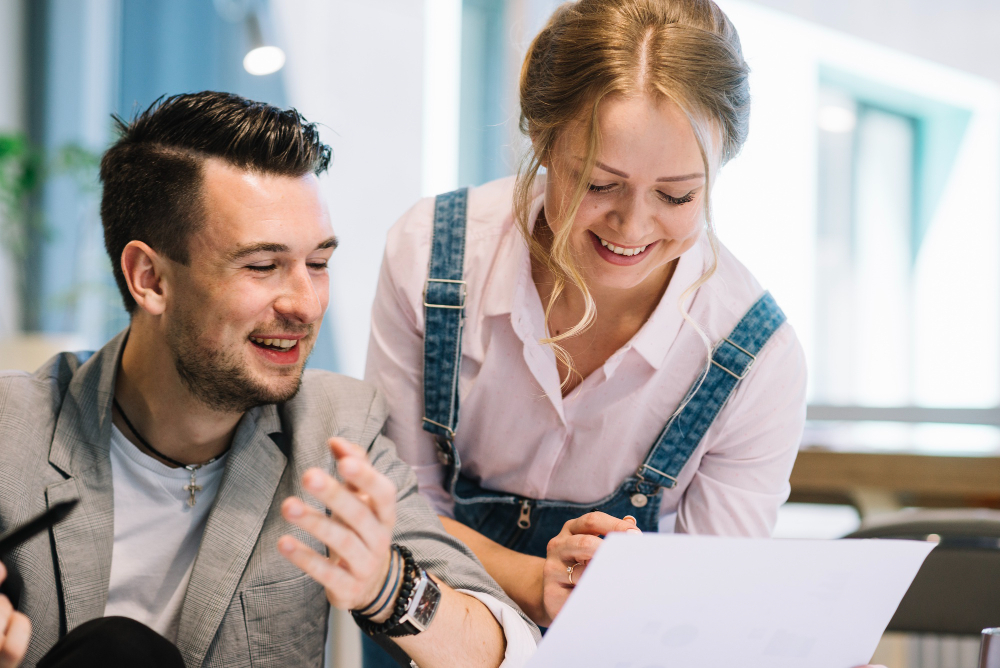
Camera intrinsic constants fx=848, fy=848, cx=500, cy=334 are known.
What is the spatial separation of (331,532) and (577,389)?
0.60 metres

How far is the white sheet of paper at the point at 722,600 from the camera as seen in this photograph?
682 mm

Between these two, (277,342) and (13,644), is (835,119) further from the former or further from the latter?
(13,644)

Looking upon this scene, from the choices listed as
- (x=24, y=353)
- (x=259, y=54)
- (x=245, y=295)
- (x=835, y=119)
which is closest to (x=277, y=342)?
(x=245, y=295)

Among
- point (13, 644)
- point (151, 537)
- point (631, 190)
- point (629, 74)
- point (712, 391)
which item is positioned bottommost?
point (151, 537)

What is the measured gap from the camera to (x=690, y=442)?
1.22 meters

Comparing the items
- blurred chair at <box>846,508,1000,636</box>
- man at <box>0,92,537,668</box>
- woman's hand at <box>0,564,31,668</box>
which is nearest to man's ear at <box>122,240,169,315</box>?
man at <box>0,92,537,668</box>

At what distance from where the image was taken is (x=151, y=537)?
1139 millimetres

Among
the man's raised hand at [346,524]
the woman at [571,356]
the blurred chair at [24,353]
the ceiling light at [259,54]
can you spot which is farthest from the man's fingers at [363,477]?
the ceiling light at [259,54]

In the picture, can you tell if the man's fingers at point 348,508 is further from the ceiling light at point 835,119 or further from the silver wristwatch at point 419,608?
the ceiling light at point 835,119

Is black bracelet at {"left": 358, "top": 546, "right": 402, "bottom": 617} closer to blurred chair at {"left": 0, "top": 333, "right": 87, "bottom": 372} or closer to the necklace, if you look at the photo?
the necklace

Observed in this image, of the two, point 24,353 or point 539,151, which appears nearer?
point 539,151

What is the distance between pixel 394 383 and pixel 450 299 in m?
0.16

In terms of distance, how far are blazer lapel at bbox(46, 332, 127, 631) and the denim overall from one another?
17.2 inches

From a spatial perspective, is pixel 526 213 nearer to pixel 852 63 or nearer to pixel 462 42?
pixel 462 42
